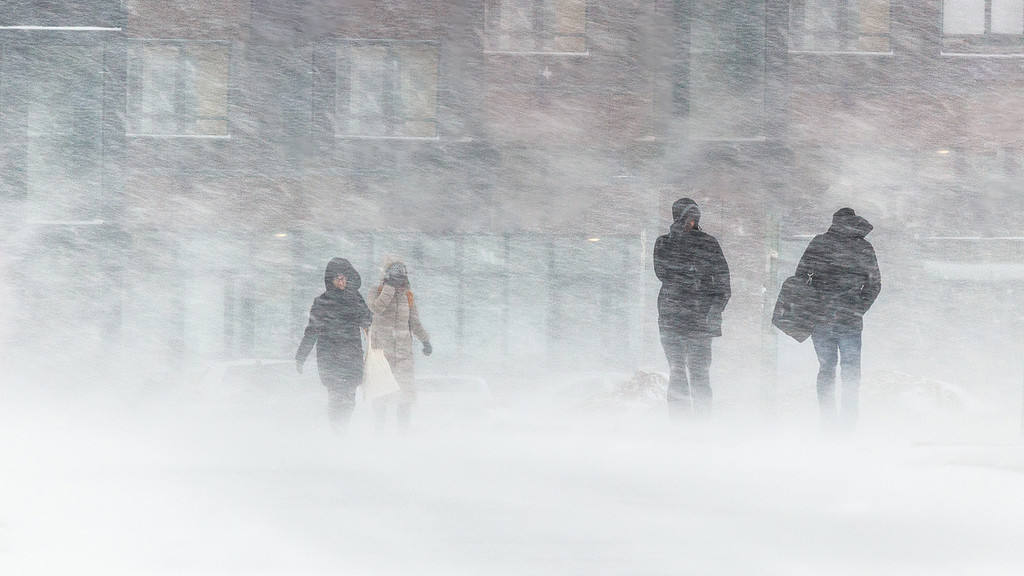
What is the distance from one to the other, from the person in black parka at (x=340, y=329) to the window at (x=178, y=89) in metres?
14.8

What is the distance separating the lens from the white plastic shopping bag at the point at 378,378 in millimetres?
11547

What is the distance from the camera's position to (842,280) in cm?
948

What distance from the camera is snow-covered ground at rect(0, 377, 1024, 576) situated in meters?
6.00

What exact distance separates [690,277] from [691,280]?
0.03 m

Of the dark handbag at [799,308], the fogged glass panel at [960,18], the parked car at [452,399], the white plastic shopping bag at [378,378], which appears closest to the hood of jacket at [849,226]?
the dark handbag at [799,308]

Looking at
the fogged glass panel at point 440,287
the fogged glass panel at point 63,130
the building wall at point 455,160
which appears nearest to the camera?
the building wall at point 455,160

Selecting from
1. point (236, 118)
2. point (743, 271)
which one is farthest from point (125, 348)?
point (743, 271)

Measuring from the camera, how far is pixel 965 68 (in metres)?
24.4

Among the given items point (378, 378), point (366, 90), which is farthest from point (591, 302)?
point (378, 378)

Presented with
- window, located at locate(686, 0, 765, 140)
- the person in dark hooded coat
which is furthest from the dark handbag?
window, located at locate(686, 0, 765, 140)

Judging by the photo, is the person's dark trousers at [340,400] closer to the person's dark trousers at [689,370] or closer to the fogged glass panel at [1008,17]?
the person's dark trousers at [689,370]

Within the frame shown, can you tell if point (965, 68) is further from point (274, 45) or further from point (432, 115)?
point (274, 45)

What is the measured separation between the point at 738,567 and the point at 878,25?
66.8 ft

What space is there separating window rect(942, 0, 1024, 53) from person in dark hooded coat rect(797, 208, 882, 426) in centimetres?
1627
